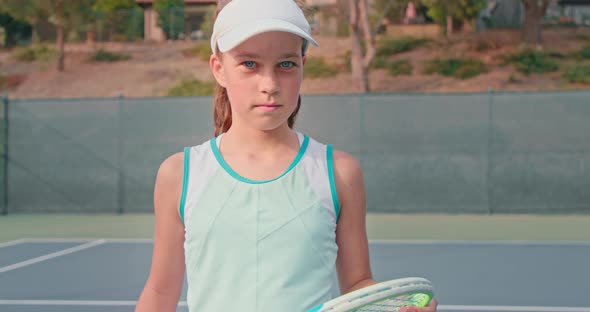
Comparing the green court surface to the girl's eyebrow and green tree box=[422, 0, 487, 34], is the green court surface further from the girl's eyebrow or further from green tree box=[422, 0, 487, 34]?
green tree box=[422, 0, 487, 34]

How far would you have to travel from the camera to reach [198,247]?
68.1 inches

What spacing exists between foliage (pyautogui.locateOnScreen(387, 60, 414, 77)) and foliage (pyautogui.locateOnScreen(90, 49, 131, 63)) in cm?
894

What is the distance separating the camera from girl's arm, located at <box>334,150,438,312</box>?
5.86ft

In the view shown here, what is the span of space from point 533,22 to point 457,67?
157 inches

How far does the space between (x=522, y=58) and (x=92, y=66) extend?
13.8 m

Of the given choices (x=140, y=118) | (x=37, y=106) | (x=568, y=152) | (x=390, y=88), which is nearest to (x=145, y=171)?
(x=140, y=118)

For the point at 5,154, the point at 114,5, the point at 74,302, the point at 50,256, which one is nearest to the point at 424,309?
the point at 74,302

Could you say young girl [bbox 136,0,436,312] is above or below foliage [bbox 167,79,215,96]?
above

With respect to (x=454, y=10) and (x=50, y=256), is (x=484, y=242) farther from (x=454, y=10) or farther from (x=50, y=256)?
(x=454, y=10)

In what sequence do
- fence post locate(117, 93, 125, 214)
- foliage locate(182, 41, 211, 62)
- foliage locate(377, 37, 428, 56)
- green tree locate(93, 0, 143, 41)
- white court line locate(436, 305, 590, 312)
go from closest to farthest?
white court line locate(436, 305, 590, 312) → fence post locate(117, 93, 125, 214) → foliage locate(377, 37, 428, 56) → foliage locate(182, 41, 211, 62) → green tree locate(93, 0, 143, 41)

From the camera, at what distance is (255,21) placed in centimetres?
166

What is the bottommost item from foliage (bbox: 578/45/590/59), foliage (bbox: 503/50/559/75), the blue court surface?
the blue court surface

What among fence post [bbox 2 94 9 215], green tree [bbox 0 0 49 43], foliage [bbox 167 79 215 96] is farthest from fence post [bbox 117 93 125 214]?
green tree [bbox 0 0 49 43]

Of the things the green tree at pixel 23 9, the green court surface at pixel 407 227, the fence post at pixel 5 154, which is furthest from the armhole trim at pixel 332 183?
the green tree at pixel 23 9
